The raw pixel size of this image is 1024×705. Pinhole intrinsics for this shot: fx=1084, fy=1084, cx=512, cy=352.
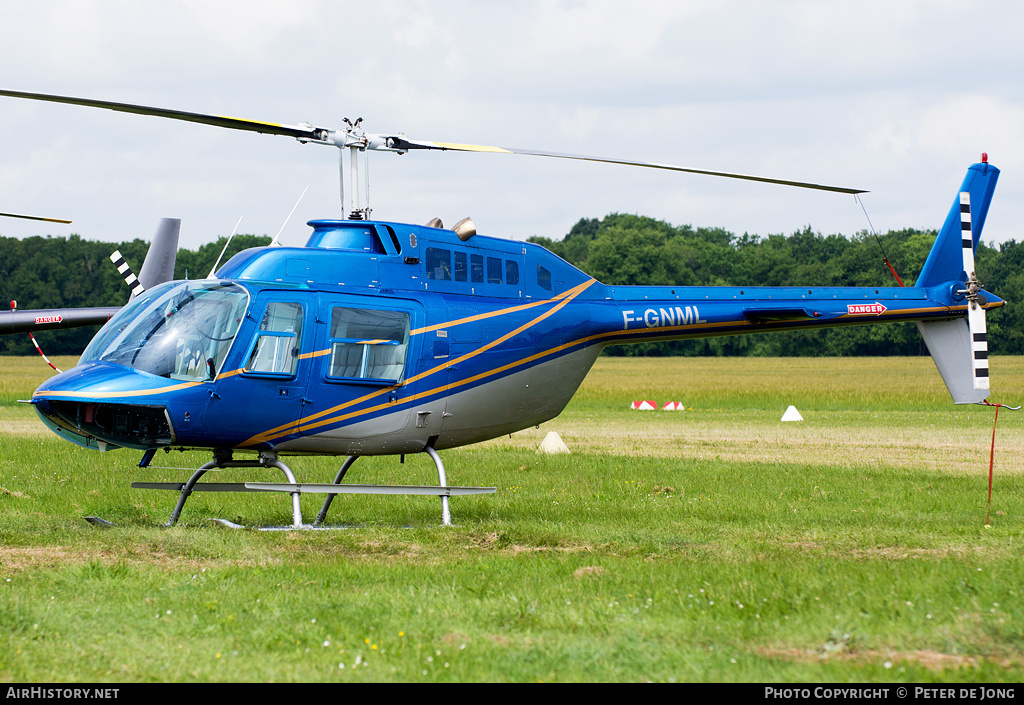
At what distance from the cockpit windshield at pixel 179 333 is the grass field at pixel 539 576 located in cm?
185

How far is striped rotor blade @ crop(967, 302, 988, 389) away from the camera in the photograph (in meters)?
16.2

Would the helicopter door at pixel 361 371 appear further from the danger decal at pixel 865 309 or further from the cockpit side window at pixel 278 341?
the danger decal at pixel 865 309

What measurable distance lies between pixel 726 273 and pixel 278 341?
4529 inches

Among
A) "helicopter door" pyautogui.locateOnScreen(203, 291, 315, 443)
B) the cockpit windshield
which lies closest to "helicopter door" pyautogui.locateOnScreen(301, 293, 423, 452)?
"helicopter door" pyautogui.locateOnScreen(203, 291, 315, 443)

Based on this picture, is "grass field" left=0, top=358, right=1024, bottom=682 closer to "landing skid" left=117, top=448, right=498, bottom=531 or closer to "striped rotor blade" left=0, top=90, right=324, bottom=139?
"landing skid" left=117, top=448, right=498, bottom=531

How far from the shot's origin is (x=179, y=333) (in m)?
11.7

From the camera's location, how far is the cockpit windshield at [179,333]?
38.1ft

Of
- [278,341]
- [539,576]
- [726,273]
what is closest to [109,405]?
[278,341]

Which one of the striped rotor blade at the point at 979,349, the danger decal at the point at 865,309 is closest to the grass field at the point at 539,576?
the striped rotor blade at the point at 979,349

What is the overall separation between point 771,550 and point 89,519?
7.78 m

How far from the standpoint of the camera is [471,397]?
44.1 feet

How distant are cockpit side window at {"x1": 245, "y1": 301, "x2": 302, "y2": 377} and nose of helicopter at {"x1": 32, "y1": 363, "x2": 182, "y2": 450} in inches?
33.6
